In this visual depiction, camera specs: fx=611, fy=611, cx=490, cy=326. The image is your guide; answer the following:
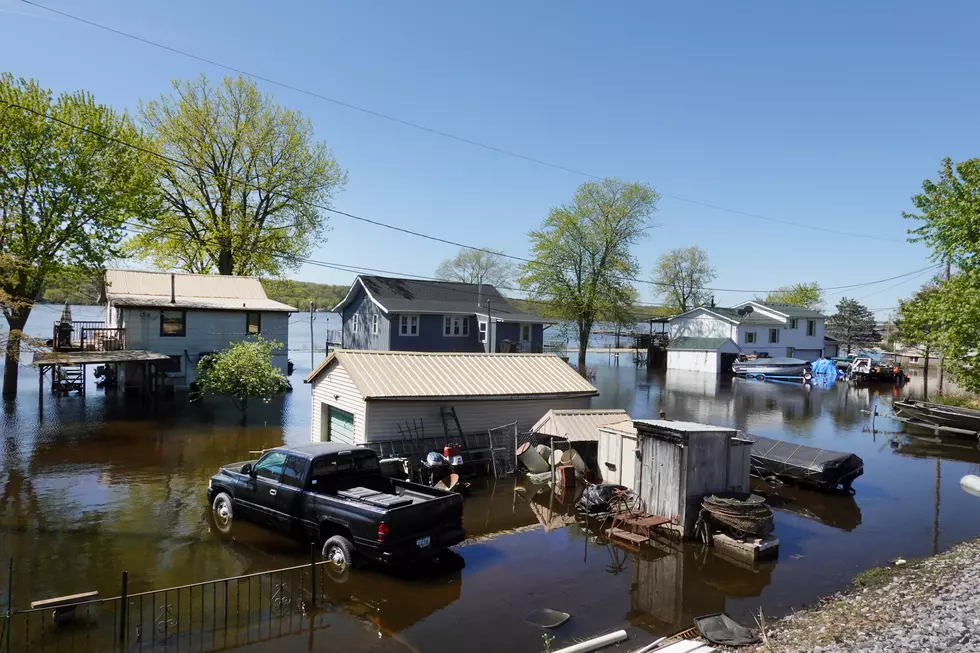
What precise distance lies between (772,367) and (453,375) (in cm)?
4043

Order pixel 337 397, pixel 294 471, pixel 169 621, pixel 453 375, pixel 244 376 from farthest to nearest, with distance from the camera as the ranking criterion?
1. pixel 244 376
2. pixel 453 375
3. pixel 337 397
4. pixel 294 471
5. pixel 169 621

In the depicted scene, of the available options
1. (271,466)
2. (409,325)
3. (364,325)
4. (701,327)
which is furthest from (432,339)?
(701,327)

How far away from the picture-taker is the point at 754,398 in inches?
1511

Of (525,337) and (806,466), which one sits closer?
(806,466)

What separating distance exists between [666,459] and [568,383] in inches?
306

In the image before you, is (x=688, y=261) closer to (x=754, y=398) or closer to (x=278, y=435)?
(x=754, y=398)

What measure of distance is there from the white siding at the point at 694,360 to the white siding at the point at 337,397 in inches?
1743

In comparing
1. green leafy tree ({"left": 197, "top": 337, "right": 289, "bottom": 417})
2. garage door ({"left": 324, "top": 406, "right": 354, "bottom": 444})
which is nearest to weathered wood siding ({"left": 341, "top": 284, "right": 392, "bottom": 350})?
green leafy tree ({"left": 197, "top": 337, "right": 289, "bottom": 417})

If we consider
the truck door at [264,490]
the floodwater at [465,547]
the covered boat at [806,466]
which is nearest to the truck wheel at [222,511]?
the floodwater at [465,547]

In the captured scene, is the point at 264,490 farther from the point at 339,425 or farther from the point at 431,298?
the point at 431,298

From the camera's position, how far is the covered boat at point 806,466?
1690cm

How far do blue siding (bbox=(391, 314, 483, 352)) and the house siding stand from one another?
860cm

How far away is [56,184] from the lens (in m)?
28.0

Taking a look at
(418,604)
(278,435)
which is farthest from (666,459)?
(278,435)
